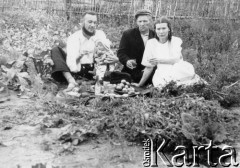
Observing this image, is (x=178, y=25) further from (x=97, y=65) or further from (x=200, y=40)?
(x=97, y=65)

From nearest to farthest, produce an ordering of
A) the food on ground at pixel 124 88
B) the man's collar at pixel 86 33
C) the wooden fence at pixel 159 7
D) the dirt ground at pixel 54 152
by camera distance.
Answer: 1. the dirt ground at pixel 54 152
2. the food on ground at pixel 124 88
3. the man's collar at pixel 86 33
4. the wooden fence at pixel 159 7

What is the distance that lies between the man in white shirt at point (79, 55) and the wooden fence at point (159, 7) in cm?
306

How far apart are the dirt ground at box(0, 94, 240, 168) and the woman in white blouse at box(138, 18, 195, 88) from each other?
5.93 ft

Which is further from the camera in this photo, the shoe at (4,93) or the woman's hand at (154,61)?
the woman's hand at (154,61)

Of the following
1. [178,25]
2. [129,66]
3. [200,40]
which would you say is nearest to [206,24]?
[178,25]

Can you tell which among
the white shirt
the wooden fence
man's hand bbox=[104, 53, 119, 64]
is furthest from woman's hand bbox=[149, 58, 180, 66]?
the wooden fence

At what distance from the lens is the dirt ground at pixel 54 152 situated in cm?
299

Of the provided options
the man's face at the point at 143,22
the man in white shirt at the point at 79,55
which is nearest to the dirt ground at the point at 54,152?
the man in white shirt at the point at 79,55

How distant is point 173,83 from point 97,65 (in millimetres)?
1446

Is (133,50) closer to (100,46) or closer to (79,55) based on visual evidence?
(100,46)

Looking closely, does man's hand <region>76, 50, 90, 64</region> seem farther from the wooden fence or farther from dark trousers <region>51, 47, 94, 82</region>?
the wooden fence

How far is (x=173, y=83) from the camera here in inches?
175

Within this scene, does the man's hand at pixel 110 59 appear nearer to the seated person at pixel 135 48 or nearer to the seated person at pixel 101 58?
the seated person at pixel 101 58

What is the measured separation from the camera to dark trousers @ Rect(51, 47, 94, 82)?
5.43m
